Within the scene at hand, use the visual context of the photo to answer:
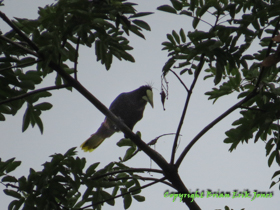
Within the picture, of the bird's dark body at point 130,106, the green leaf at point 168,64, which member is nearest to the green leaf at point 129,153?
the green leaf at point 168,64

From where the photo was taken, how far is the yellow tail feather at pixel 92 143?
5.34 metres

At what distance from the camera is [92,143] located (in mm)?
5383

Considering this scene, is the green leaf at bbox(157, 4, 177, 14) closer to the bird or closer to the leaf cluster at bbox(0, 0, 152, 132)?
the leaf cluster at bbox(0, 0, 152, 132)

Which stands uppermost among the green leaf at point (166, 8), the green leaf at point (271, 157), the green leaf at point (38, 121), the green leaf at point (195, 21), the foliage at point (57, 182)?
the green leaf at point (166, 8)

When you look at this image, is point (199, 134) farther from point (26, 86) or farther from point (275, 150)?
point (26, 86)

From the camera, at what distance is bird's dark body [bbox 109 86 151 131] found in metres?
4.96

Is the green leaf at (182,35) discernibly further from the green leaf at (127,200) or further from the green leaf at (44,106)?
the green leaf at (127,200)

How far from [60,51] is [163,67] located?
696 mm

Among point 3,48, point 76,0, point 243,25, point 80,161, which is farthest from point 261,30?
point 3,48

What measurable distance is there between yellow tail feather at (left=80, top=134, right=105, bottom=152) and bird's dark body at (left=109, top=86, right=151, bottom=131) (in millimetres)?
555

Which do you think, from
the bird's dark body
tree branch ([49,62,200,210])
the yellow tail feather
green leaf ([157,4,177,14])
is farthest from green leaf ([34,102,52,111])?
Answer: the yellow tail feather

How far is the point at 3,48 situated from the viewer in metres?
2.13

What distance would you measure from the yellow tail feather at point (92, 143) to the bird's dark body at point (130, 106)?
1.82ft

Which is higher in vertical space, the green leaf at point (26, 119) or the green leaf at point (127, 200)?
the green leaf at point (26, 119)
